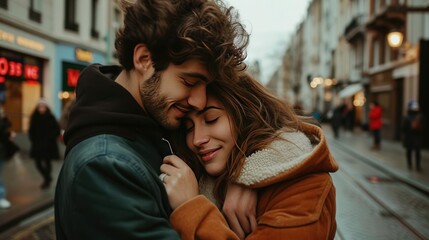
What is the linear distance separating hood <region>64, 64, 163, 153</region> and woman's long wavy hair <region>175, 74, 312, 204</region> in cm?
39

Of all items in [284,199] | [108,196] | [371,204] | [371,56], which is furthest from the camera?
[371,56]

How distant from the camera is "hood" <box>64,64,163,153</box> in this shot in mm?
1506

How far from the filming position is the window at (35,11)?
15166 mm

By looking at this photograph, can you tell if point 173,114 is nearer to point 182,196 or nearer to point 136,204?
point 182,196

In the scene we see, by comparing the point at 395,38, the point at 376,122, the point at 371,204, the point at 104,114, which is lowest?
the point at 371,204

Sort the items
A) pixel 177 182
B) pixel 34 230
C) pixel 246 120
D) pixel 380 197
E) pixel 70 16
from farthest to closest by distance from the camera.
A: pixel 70 16
pixel 380 197
pixel 34 230
pixel 246 120
pixel 177 182

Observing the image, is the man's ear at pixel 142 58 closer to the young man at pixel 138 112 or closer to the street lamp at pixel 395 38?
the young man at pixel 138 112

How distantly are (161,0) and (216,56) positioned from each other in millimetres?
285

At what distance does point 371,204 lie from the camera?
7785mm

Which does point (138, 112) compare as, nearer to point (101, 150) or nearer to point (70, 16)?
point (101, 150)

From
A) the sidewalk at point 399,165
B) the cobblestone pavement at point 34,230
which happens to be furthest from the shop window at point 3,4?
the sidewalk at point 399,165

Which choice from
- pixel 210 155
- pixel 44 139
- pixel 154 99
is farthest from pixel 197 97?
pixel 44 139

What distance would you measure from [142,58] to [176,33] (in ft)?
0.54

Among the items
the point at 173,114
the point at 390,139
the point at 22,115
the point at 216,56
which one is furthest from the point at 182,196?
the point at 390,139
